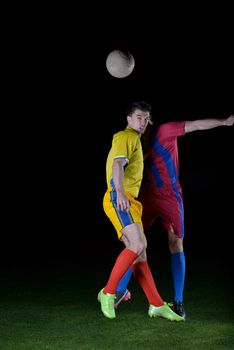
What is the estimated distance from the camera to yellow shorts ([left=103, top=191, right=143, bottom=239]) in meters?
4.76

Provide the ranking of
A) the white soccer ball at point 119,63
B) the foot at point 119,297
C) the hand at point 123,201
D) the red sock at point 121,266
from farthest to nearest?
the white soccer ball at point 119,63
the foot at point 119,297
the red sock at point 121,266
the hand at point 123,201

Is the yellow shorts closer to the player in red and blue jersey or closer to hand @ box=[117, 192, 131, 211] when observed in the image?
hand @ box=[117, 192, 131, 211]

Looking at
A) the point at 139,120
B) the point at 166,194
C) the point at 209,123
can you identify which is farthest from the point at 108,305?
the point at 209,123

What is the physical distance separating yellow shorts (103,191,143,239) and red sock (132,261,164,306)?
0.28 metres

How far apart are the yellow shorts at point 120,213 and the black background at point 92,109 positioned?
321 inches

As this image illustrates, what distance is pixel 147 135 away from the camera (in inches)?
204

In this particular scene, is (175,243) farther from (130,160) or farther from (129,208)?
(130,160)

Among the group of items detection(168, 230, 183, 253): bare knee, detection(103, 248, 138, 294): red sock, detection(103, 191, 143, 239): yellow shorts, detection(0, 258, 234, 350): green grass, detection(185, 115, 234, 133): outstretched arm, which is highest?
detection(185, 115, 234, 133): outstretched arm

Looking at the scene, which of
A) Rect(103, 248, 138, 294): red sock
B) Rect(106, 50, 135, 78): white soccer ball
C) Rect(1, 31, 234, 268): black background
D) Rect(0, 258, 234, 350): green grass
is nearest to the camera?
Rect(0, 258, 234, 350): green grass

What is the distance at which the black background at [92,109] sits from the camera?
1348 cm

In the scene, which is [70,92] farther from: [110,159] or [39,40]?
[110,159]

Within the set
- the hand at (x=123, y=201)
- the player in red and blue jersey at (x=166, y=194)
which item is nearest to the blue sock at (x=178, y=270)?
the player in red and blue jersey at (x=166, y=194)

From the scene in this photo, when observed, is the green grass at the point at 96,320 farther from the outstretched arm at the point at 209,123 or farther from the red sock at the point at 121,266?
the outstretched arm at the point at 209,123

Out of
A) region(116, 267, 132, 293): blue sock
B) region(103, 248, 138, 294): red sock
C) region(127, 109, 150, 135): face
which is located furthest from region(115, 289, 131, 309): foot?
region(127, 109, 150, 135): face
